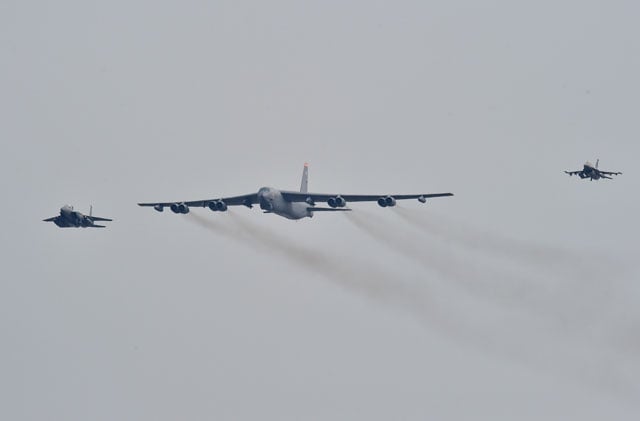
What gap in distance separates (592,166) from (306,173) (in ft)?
73.0

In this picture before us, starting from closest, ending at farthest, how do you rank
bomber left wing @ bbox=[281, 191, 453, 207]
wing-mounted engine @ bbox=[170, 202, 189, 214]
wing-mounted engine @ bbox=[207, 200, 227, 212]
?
bomber left wing @ bbox=[281, 191, 453, 207]
wing-mounted engine @ bbox=[207, 200, 227, 212]
wing-mounted engine @ bbox=[170, 202, 189, 214]

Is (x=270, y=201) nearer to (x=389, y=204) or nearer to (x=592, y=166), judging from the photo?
(x=389, y=204)

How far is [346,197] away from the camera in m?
80.3

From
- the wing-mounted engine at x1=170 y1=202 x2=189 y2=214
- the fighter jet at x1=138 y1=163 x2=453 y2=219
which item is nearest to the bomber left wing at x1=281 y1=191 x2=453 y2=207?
the fighter jet at x1=138 y1=163 x2=453 y2=219

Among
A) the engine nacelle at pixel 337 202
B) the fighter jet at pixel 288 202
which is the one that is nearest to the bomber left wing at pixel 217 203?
the fighter jet at pixel 288 202

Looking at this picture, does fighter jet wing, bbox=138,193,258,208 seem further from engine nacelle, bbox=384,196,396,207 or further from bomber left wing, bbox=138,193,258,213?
engine nacelle, bbox=384,196,396,207

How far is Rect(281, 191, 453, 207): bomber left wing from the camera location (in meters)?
76.4

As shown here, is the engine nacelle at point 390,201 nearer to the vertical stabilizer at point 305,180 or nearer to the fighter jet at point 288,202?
the fighter jet at point 288,202

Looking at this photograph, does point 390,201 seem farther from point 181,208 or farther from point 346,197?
point 181,208

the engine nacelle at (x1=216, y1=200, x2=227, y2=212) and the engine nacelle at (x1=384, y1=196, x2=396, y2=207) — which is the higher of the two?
the engine nacelle at (x1=384, y1=196, x2=396, y2=207)

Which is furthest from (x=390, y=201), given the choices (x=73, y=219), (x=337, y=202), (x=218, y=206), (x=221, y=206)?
(x=73, y=219)

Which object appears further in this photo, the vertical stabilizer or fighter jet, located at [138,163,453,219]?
the vertical stabilizer

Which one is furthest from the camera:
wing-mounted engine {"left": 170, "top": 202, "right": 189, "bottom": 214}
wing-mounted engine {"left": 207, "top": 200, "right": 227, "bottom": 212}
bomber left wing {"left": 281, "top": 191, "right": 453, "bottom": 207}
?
wing-mounted engine {"left": 170, "top": 202, "right": 189, "bottom": 214}

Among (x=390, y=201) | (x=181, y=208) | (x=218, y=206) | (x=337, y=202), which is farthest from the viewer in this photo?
(x=181, y=208)
